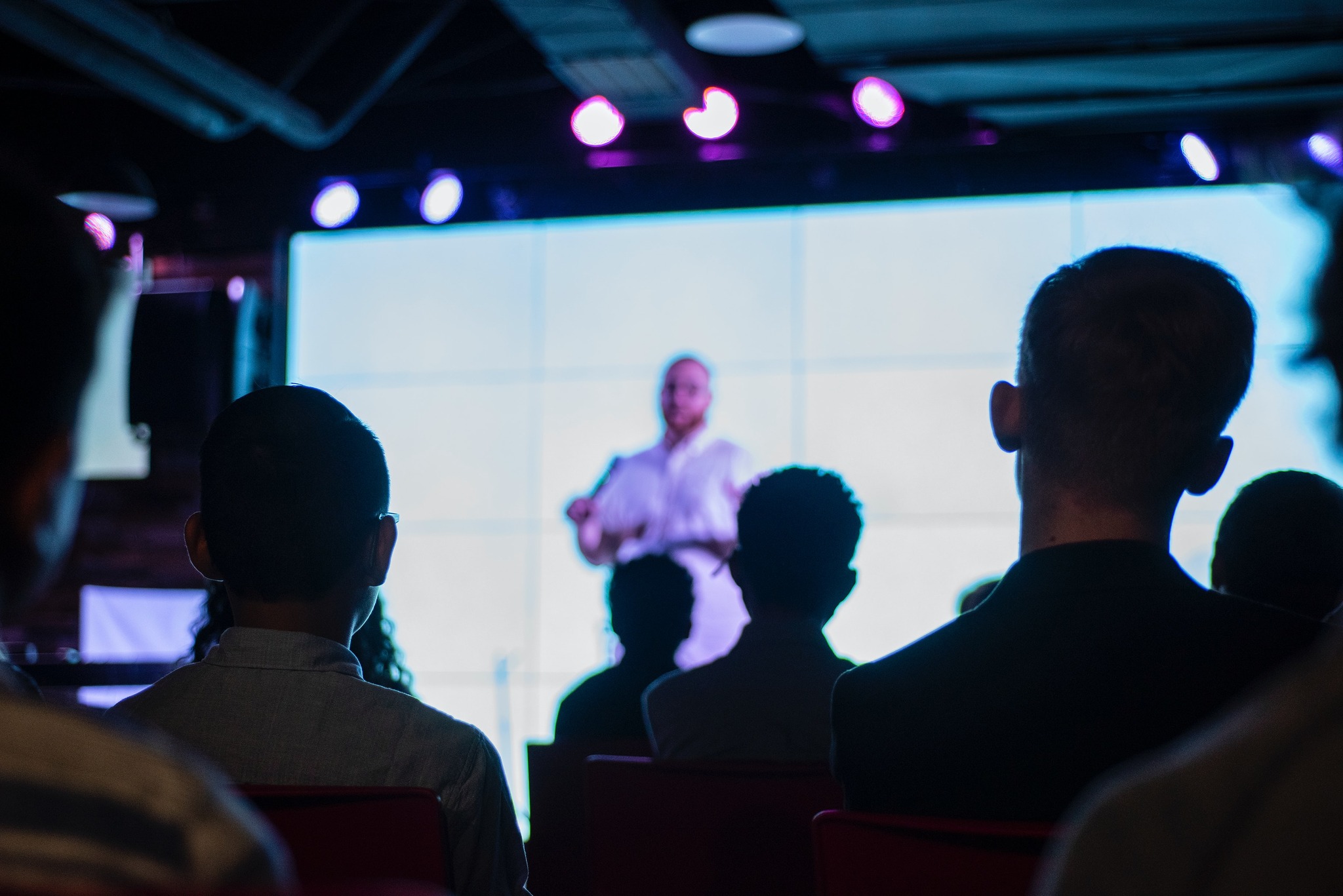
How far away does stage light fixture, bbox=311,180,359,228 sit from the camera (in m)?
6.11

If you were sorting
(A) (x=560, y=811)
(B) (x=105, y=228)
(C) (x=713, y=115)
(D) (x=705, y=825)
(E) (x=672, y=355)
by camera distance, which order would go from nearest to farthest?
1. (D) (x=705, y=825)
2. (A) (x=560, y=811)
3. (C) (x=713, y=115)
4. (E) (x=672, y=355)
5. (B) (x=105, y=228)

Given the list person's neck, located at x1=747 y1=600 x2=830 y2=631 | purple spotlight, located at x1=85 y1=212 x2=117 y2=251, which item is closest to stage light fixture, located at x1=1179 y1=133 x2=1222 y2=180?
person's neck, located at x1=747 y1=600 x2=830 y2=631

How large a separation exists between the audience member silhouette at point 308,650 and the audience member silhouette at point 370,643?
24.8 inches

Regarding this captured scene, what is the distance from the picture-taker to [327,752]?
141cm

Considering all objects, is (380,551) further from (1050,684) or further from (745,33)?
(745,33)

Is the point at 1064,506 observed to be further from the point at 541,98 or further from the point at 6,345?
the point at 541,98

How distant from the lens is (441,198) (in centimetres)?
595

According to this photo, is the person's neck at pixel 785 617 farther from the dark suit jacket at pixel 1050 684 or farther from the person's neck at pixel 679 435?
the person's neck at pixel 679 435

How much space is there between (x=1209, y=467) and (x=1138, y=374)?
128 mm

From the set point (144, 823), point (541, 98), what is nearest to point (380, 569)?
point (144, 823)

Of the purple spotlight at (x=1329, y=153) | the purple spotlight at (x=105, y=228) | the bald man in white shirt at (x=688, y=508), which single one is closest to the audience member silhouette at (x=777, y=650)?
the purple spotlight at (x=1329, y=153)

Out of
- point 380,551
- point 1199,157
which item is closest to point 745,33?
point 1199,157

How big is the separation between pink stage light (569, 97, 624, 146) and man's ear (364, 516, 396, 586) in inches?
166

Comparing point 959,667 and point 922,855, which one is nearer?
point 922,855
